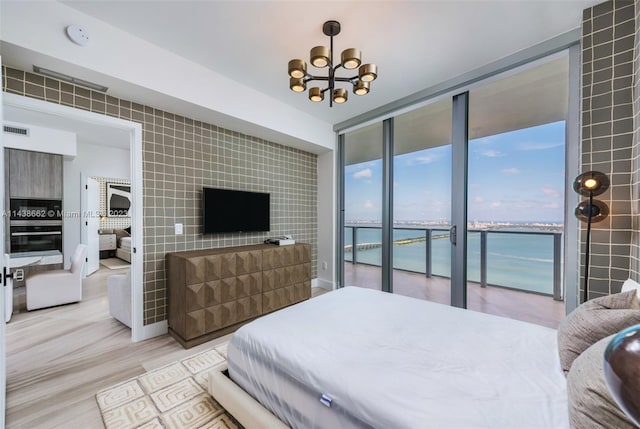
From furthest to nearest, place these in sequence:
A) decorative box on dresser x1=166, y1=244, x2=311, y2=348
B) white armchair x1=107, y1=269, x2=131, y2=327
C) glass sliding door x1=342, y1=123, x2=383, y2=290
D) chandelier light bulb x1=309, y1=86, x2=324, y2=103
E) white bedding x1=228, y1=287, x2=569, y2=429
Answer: glass sliding door x1=342, y1=123, x2=383, y2=290 < white armchair x1=107, y1=269, x2=131, y2=327 < decorative box on dresser x1=166, y1=244, x2=311, y2=348 < chandelier light bulb x1=309, y1=86, x2=324, y2=103 < white bedding x1=228, y1=287, x2=569, y2=429

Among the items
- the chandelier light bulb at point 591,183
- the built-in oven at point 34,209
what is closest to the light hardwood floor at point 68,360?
the built-in oven at point 34,209

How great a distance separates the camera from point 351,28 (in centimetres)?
216

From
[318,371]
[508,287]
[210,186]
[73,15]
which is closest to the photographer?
[318,371]

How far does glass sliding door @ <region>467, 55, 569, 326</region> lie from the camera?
2584mm

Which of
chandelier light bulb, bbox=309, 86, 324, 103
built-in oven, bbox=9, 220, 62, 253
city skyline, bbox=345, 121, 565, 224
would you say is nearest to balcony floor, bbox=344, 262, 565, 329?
city skyline, bbox=345, 121, 565, 224

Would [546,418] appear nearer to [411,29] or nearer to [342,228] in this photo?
[411,29]

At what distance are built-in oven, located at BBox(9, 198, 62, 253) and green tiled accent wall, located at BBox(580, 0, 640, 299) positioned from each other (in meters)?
7.23

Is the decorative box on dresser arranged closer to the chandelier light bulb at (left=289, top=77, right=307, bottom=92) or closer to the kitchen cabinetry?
the chandelier light bulb at (left=289, top=77, right=307, bottom=92)

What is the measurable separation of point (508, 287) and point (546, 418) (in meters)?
3.14

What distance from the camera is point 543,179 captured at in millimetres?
2615

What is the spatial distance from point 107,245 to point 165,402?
266 inches

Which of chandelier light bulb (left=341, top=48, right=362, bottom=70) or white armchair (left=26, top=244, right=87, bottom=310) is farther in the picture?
white armchair (left=26, top=244, right=87, bottom=310)

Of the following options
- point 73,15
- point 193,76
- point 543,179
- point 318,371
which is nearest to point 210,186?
point 193,76

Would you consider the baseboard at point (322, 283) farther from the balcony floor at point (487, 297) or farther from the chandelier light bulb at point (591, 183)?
the chandelier light bulb at point (591, 183)
